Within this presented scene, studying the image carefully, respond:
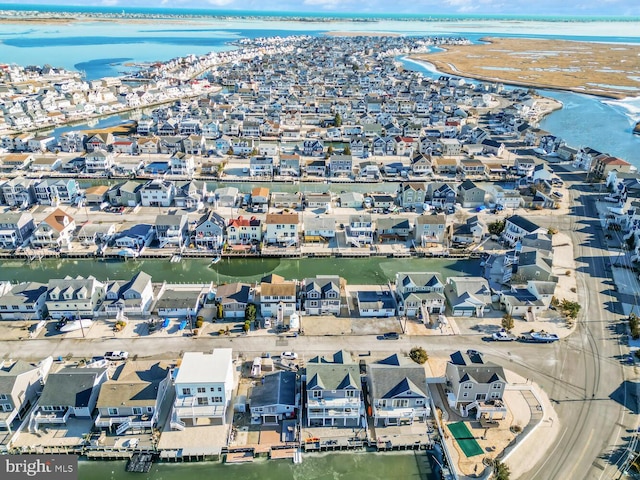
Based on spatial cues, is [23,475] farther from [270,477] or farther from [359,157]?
[359,157]

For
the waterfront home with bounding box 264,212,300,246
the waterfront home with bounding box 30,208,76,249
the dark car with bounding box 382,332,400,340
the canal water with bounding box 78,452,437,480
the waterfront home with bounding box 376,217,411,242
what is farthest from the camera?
the waterfront home with bounding box 376,217,411,242

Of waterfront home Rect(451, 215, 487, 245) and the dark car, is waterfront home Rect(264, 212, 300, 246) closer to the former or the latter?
the dark car

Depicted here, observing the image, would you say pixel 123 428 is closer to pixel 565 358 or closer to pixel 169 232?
pixel 169 232

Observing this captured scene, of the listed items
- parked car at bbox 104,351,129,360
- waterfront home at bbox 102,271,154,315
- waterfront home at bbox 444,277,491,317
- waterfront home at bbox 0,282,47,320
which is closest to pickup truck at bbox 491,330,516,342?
waterfront home at bbox 444,277,491,317

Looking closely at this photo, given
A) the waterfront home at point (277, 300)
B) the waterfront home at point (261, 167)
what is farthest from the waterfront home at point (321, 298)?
the waterfront home at point (261, 167)

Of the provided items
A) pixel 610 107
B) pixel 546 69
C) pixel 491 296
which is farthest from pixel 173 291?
pixel 546 69
